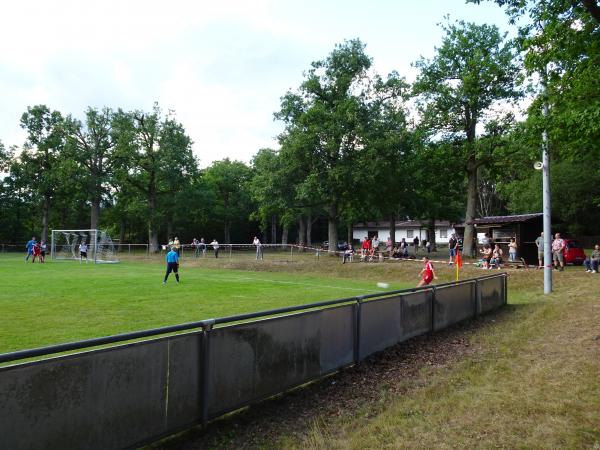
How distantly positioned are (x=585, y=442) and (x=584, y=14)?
11706 mm

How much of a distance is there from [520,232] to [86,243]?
110 ft

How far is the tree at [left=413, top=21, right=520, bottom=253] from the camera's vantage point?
30.7 m

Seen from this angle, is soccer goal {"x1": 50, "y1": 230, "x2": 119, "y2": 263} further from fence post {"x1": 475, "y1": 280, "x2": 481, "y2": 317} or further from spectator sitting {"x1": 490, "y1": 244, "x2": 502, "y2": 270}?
fence post {"x1": 475, "y1": 280, "x2": 481, "y2": 317}

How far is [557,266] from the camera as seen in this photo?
78.5 feet

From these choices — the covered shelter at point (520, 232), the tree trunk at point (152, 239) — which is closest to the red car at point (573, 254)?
the covered shelter at point (520, 232)

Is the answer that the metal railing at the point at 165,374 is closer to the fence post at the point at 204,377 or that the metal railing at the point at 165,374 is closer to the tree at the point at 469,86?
the fence post at the point at 204,377

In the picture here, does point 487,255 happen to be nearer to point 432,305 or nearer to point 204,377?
point 432,305

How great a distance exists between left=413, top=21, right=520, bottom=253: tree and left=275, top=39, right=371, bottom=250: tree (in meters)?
4.78

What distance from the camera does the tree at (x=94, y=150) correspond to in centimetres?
5288

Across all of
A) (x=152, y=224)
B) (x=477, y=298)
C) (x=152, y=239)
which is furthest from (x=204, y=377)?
(x=152, y=224)

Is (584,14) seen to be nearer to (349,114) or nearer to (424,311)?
(424,311)

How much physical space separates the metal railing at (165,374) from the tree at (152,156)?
148ft

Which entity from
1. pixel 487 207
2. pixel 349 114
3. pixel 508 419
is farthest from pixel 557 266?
pixel 487 207

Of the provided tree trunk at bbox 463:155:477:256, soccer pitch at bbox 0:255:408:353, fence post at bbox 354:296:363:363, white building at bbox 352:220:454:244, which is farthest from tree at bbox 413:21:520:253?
white building at bbox 352:220:454:244
